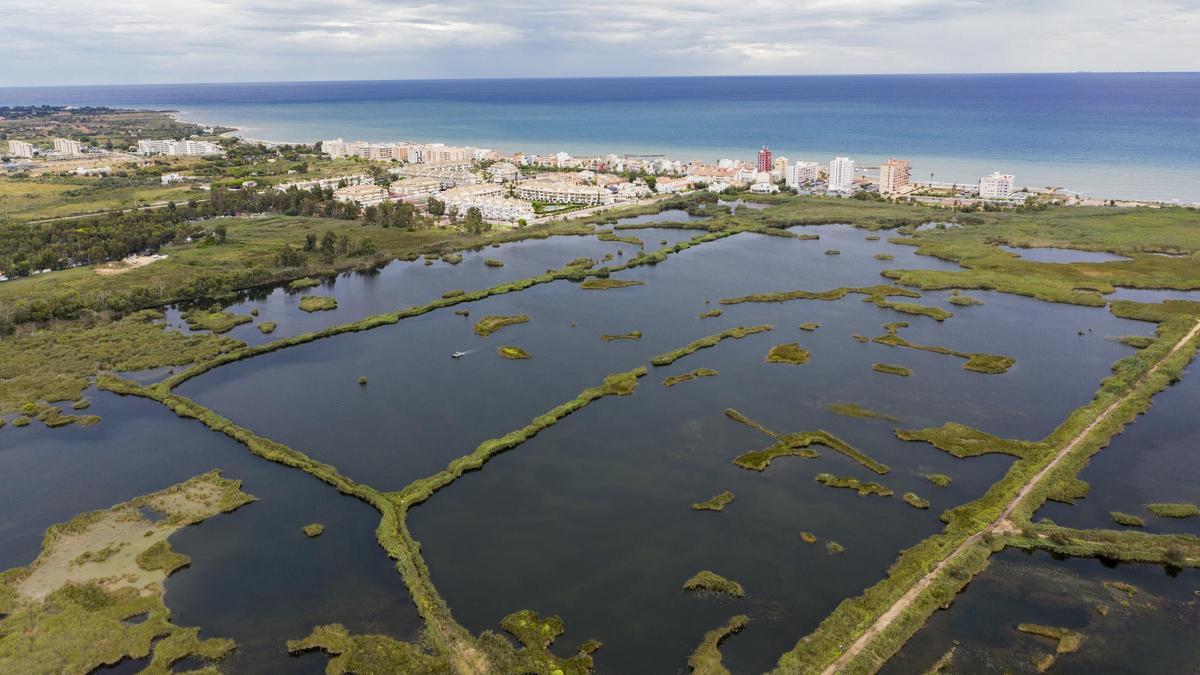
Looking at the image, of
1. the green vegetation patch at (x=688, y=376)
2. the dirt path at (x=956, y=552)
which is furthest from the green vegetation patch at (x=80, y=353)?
the dirt path at (x=956, y=552)

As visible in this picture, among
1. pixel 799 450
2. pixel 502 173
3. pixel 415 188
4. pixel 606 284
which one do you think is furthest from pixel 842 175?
pixel 799 450

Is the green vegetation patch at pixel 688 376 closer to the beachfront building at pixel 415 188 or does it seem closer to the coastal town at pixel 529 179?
the coastal town at pixel 529 179

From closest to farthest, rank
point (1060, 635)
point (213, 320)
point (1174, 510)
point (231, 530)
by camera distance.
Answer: point (1060, 635) < point (1174, 510) < point (231, 530) < point (213, 320)

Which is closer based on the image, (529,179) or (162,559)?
(162,559)

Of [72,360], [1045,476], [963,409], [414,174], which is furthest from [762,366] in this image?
[414,174]

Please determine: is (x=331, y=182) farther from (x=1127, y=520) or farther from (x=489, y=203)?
Result: (x=1127, y=520)

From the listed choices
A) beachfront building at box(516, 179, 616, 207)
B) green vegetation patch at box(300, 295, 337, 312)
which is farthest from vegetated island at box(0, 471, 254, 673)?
beachfront building at box(516, 179, 616, 207)

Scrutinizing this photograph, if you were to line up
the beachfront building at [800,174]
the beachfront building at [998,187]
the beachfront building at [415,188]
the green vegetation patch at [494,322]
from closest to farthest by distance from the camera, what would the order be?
the green vegetation patch at [494,322]
the beachfront building at [998,187]
the beachfront building at [415,188]
the beachfront building at [800,174]
